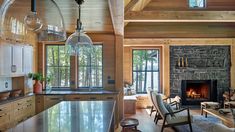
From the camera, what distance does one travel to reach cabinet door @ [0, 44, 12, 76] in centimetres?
495

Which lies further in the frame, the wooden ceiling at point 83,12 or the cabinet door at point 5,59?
the cabinet door at point 5,59

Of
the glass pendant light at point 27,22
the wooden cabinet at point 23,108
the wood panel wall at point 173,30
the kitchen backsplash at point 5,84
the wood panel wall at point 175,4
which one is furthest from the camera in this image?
the wood panel wall at point 173,30

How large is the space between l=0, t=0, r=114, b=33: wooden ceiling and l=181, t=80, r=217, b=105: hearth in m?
4.36

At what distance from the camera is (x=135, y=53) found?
389 inches

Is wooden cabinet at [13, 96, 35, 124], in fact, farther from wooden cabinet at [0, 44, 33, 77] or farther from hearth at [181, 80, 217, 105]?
hearth at [181, 80, 217, 105]

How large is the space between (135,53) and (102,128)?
769 cm

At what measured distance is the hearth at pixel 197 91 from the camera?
958 cm

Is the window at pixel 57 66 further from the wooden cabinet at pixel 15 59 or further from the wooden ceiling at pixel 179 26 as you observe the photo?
the wooden ceiling at pixel 179 26

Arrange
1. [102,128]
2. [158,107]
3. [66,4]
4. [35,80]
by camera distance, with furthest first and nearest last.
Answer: [35,80] → [158,107] → [66,4] → [102,128]

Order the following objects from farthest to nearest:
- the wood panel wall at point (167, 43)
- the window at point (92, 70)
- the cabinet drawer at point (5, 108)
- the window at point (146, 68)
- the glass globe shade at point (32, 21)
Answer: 1. the window at point (146, 68)
2. the wood panel wall at point (167, 43)
3. the window at point (92, 70)
4. the cabinet drawer at point (5, 108)
5. the glass globe shade at point (32, 21)

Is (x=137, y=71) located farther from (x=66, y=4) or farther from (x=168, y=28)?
(x=66, y=4)

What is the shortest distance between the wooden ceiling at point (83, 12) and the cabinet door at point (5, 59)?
1301 millimetres

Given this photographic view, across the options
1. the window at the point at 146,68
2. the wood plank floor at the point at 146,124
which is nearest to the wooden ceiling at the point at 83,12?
the wood plank floor at the point at 146,124

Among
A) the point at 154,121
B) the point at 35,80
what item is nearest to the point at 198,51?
Result: the point at 154,121
